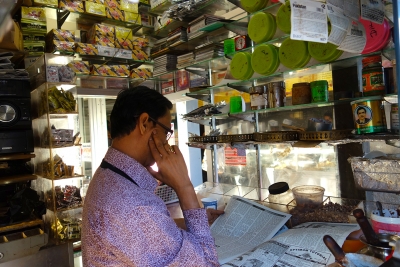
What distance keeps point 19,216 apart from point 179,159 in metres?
2.07

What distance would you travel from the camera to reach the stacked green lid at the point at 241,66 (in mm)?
2238

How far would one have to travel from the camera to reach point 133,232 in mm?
869

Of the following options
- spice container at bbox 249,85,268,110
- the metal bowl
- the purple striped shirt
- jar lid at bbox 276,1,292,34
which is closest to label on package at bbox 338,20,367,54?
jar lid at bbox 276,1,292,34

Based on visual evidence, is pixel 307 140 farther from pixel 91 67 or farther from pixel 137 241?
pixel 91 67

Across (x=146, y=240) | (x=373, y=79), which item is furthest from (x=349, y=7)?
(x=146, y=240)

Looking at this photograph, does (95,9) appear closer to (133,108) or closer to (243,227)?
(133,108)

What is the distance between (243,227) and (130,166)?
807mm

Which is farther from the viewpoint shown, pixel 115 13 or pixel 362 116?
pixel 115 13

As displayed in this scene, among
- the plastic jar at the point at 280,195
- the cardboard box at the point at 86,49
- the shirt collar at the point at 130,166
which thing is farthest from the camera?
the cardboard box at the point at 86,49

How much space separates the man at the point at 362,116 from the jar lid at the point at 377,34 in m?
0.36

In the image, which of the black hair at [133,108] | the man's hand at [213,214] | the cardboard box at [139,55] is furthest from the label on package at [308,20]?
the cardboard box at [139,55]

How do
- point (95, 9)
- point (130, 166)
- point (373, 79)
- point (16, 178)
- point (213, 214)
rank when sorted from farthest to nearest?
point (95, 9), point (16, 178), point (213, 214), point (373, 79), point (130, 166)

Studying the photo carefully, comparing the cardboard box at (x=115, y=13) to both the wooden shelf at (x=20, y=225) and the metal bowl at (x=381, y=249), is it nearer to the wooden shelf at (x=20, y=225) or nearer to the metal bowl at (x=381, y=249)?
the wooden shelf at (x=20, y=225)

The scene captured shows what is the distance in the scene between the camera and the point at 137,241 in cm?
87
